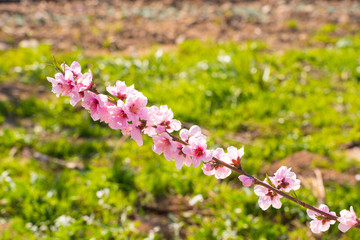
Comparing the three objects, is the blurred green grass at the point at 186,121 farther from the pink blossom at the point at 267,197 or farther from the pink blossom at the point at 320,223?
the pink blossom at the point at 320,223

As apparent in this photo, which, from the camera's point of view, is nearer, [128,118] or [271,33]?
[128,118]

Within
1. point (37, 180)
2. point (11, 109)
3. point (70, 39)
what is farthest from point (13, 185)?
point (70, 39)

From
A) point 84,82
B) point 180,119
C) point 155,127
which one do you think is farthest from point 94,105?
point 180,119

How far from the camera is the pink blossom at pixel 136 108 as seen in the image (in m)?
1.46

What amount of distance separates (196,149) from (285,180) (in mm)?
387

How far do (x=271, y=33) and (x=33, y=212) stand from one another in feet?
17.7

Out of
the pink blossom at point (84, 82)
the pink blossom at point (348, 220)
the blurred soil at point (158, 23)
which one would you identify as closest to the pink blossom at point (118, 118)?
the pink blossom at point (84, 82)

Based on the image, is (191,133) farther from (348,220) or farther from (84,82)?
(348,220)

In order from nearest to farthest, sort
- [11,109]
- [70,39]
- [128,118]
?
[128,118], [11,109], [70,39]

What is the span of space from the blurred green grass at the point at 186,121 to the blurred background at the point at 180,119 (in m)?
0.01

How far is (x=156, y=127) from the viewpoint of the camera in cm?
157

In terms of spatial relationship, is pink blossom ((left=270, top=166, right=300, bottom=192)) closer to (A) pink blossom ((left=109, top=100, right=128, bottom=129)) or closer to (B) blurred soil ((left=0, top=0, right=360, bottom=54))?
(A) pink blossom ((left=109, top=100, right=128, bottom=129))

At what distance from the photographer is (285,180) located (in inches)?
65.2

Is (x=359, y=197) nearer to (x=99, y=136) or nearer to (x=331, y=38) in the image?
(x=99, y=136)
